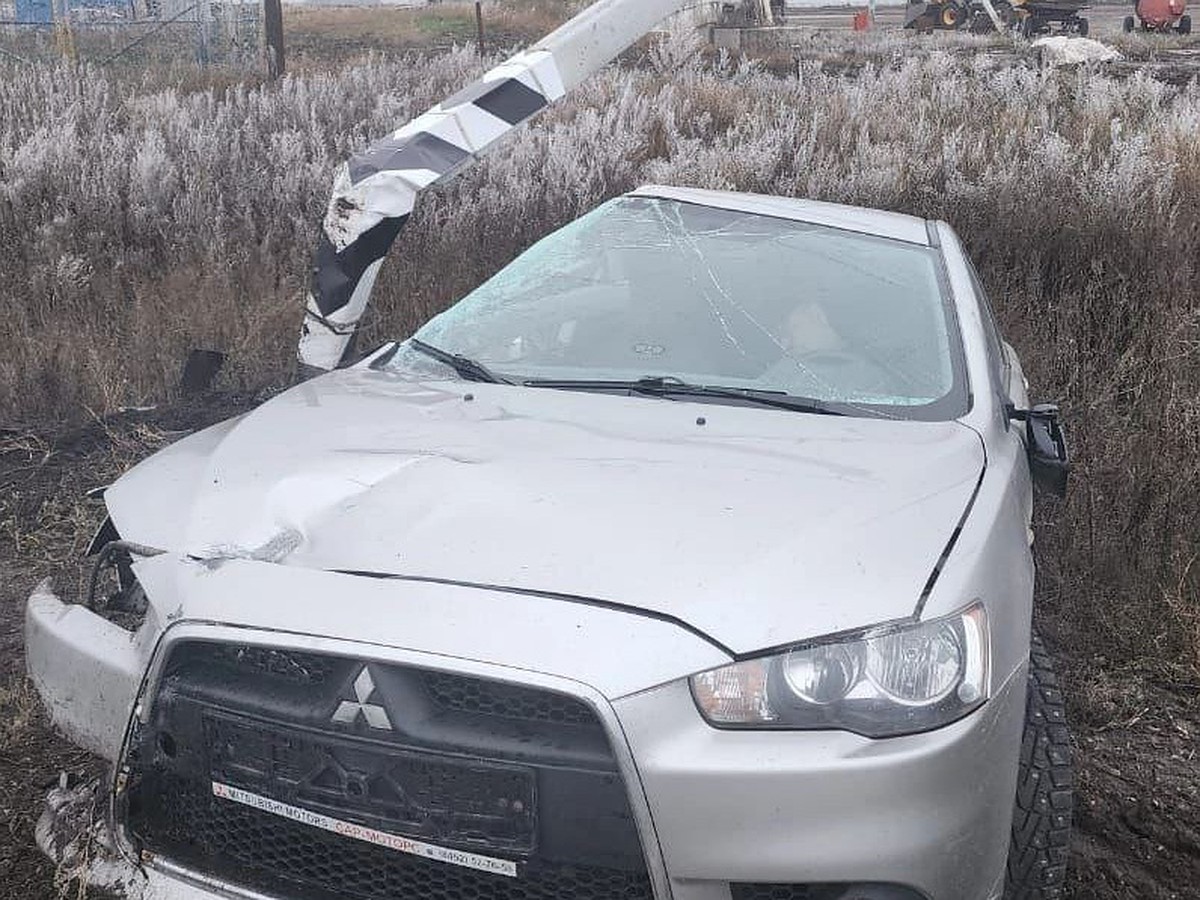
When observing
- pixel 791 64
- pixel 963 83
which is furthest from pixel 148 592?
pixel 791 64

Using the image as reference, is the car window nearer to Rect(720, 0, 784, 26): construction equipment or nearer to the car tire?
the car tire

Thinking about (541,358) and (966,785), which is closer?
(966,785)

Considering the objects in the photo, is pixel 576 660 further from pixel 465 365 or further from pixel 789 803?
pixel 465 365

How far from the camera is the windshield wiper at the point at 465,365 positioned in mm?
3186

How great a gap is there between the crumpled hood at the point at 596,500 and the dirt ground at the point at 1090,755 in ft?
1.80

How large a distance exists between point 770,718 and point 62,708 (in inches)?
55.2

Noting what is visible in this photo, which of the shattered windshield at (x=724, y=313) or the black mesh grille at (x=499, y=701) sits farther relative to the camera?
the shattered windshield at (x=724, y=313)

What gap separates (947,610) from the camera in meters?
2.08

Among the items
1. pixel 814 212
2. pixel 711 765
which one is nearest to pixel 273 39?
pixel 814 212

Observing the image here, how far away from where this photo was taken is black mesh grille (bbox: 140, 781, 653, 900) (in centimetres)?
196

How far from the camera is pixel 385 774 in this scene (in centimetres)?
200

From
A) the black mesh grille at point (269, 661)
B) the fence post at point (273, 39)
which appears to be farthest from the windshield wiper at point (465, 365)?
the fence post at point (273, 39)

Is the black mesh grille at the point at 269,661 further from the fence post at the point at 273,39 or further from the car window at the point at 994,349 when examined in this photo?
the fence post at the point at 273,39

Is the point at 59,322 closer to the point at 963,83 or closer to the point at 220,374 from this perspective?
the point at 220,374
